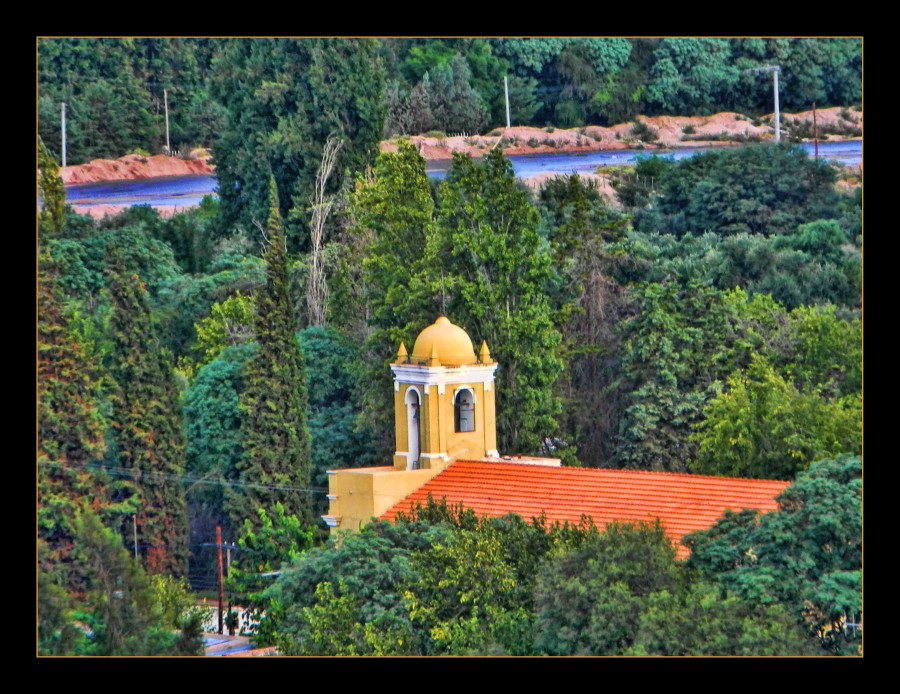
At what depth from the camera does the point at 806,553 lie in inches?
1404

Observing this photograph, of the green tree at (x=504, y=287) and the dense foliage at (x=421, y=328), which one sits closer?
the dense foliage at (x=421, y=328)

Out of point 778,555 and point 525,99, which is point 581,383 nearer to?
point 525,99

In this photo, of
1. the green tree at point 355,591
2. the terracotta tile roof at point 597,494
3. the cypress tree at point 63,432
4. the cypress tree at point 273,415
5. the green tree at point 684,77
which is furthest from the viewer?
the green tree at point 684,77

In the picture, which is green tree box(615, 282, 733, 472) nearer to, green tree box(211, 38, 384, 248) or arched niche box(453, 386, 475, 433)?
arched niche box(453, 386, 475, 433)

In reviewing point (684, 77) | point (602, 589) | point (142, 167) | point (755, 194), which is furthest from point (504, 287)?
point (142, 167)

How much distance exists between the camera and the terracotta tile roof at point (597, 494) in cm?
3862

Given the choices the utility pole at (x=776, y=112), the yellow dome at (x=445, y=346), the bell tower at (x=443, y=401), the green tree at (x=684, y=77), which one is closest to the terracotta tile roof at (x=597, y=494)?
the bell tower at (x=443, y=401)

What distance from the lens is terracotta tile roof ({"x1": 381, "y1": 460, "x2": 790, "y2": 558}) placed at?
127ft

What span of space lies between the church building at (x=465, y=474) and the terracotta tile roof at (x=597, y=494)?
1cm

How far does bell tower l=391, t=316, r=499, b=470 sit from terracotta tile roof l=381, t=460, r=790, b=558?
1.48 feet

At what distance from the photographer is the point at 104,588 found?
40.8 metres

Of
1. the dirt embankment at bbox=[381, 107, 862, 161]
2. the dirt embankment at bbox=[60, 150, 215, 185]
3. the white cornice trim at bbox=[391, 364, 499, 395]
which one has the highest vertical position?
the dirt embankment at bbox=[381, 107, 862, 161]

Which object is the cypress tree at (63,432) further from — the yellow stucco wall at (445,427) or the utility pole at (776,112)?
the utility pole at (776,112)

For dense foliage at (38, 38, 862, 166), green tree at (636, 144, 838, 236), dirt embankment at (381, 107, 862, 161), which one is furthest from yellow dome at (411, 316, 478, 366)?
dirt embankment at (381, 107, 862, 161)
